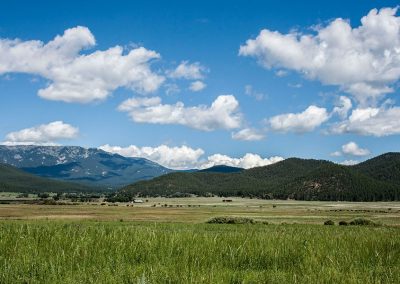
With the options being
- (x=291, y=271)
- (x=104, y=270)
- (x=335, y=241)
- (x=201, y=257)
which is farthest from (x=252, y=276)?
(x=335, y=241)

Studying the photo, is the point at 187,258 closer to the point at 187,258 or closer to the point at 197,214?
the point at 187,258

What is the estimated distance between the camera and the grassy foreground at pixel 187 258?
25.0ft

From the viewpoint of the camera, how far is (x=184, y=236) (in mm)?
11539

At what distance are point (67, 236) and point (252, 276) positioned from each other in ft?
15.1

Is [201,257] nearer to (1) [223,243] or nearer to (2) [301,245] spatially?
(1) [223,243]

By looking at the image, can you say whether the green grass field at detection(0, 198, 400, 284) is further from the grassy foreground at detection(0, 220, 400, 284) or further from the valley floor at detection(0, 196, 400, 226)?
the valley floor at detection(0, 196, 400, 226)

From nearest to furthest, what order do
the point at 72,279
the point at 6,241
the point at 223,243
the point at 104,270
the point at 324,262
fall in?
the point at 72,279 < the point at 104,270 < the point at 324,262 < the point at 6,241 < the point at 223,243

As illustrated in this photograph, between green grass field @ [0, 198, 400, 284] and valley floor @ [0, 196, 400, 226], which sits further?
valley floor @ [0, 196, 400, 226]

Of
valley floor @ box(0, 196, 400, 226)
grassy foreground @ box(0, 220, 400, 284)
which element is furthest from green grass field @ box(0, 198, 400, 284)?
valley floor @ box(0, 196, 400, 226)

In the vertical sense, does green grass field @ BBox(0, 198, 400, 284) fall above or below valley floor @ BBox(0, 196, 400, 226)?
above

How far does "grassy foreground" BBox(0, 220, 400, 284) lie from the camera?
25.0 ft

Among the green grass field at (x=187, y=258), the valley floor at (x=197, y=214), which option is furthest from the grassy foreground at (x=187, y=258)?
the valley floor at (x=197, y=214)

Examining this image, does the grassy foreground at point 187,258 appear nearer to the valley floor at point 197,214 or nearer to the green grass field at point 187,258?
the green grass field at point 187,258

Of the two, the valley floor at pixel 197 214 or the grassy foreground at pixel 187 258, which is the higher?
the grassy foreground at pixel 187 258
